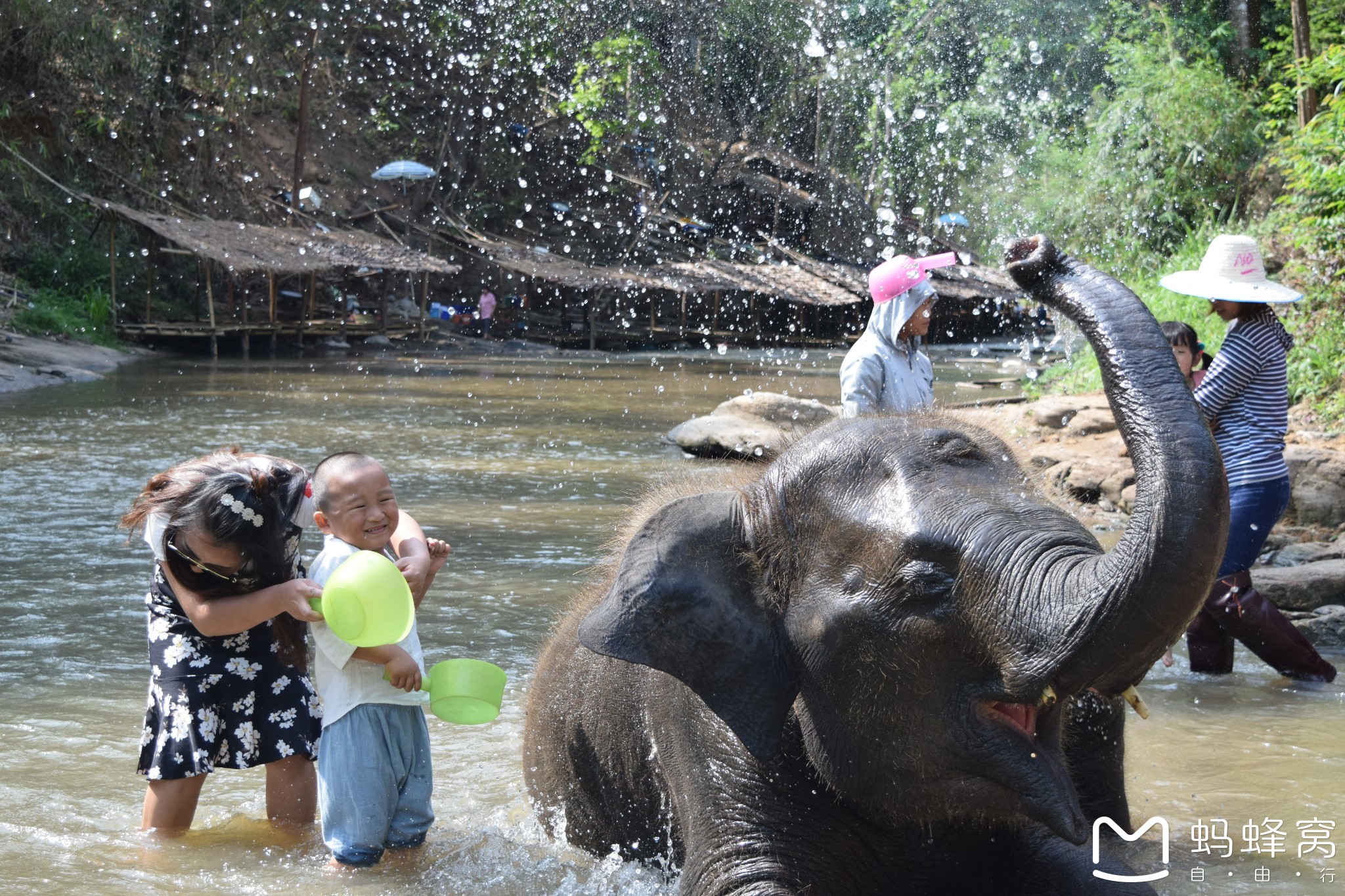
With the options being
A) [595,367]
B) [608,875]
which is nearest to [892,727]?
[608,875]

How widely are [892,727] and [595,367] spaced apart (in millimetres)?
24780

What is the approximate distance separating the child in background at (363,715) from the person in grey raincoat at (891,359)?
1913mm

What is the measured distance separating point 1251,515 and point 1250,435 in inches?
13.0

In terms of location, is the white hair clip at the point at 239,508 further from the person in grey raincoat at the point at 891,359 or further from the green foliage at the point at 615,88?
the green foliage at the point at 615,88

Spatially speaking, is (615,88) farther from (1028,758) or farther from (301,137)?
(1028,758)

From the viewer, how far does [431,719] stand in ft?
17.0

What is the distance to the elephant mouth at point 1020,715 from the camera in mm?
2367

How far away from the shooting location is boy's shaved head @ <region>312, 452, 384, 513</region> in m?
3.47

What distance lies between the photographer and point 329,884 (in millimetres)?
3463

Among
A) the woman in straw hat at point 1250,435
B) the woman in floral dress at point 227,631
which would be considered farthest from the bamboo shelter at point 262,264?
the woman in floral dress at point 227,631

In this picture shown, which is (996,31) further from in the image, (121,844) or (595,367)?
(121,844)

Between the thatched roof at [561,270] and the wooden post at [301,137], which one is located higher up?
the wooden post at [301,137]

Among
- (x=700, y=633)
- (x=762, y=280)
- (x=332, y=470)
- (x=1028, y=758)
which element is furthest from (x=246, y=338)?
(x=1028, y=758)

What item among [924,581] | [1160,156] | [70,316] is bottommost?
[924,581]
